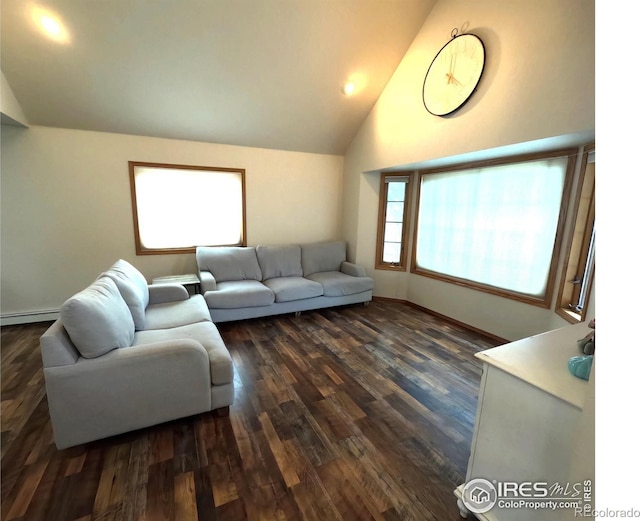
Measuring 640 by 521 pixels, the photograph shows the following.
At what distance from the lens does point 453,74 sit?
2674 mm

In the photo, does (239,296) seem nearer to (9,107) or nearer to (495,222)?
(9,107)

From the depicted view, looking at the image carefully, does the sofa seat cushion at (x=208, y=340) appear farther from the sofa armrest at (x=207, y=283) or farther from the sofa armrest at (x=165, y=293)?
the sofa armrest at (x=207, y=283)

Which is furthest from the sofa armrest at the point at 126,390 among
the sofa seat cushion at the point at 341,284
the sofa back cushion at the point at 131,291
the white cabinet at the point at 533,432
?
the sofa seat cushion at the point at 341,284

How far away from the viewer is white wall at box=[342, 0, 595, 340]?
6.28 feet

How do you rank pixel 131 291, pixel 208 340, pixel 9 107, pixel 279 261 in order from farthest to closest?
pixel 279 261 < pixel 9 107 < pixel 131 291 < pixel 208 340

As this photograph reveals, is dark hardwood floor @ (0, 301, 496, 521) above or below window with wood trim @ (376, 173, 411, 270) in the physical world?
below

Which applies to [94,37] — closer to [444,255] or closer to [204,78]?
[204,78]

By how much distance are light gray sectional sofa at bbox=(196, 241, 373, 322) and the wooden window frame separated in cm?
48

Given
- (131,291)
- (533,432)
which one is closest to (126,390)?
(131,291)

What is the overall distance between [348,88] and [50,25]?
281 centimetres

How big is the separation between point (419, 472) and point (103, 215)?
4052 mm

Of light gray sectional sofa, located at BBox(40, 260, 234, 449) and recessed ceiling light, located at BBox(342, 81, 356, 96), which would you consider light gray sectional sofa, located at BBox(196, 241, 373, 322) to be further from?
recessed ceiling light, located at BBox(342, 81, 356, 96)

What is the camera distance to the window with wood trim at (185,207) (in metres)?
3.53

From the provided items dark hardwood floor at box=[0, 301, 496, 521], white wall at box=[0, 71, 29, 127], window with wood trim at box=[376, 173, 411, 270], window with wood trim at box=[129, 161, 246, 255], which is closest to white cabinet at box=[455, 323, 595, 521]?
dark hardwood floor at box=[0, 301, 496, 521]
